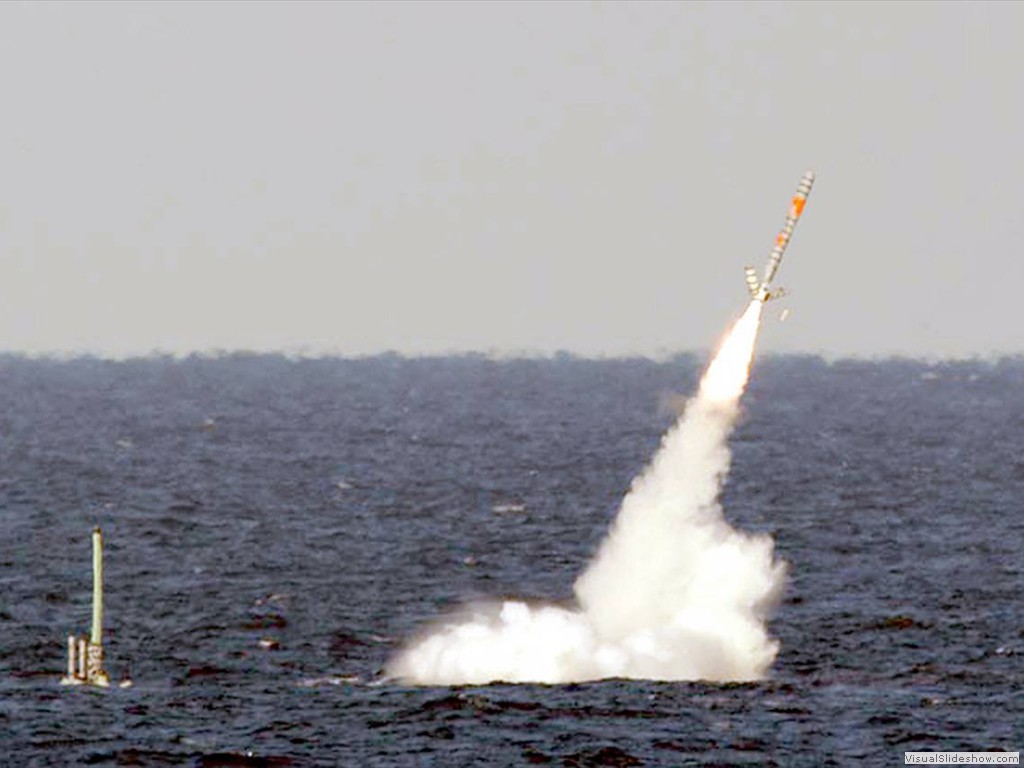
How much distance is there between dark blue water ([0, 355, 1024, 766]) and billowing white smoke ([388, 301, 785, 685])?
1962 mm

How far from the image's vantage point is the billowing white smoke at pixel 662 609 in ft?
251

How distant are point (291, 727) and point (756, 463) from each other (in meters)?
92.9

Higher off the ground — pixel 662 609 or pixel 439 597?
pixel 439 597

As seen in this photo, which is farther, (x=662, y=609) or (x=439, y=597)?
(x=439, y=597)

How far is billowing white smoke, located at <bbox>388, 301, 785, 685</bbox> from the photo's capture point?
251 ft

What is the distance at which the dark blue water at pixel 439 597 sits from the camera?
65.6 meters

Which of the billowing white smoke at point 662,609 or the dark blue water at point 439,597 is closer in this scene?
the dark blue water at point 439,597

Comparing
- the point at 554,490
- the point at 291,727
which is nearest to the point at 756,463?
the point at 554,490

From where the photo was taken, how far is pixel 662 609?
267 ft

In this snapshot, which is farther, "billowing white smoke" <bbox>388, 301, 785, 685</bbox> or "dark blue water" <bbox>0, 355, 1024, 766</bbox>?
"billowing white smoke" <bbox>388, 301, 785, 685</bbox>

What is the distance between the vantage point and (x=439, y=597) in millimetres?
94750

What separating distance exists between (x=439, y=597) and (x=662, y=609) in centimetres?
1511

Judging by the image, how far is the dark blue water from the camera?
65.6 m

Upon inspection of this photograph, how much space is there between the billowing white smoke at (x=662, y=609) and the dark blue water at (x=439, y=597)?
1962mm
